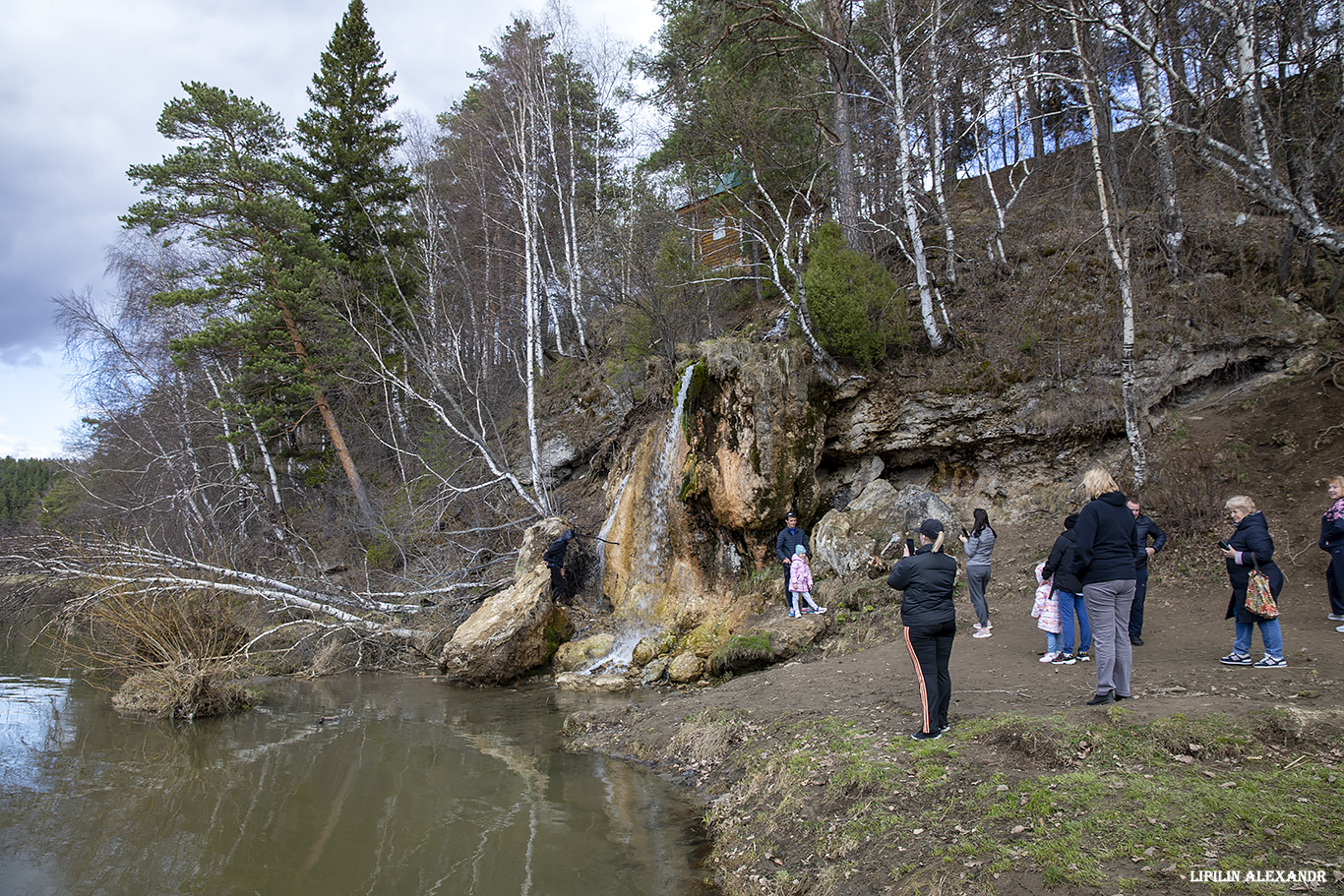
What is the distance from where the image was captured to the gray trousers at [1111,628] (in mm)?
5527

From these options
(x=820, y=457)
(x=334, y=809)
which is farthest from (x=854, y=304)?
(x=334, y=809)

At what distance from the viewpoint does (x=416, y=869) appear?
18.5ft

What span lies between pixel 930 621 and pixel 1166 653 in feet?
12.1

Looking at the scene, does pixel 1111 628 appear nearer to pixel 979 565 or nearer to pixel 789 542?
pixel 979 565

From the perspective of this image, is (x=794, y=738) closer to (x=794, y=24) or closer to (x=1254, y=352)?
(x=1254, y=352)

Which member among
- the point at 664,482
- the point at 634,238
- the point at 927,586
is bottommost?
the point at 927,586

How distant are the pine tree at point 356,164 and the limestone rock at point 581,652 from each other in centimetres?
1448

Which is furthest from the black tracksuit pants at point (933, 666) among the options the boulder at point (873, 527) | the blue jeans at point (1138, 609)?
the boulder at point (873, 527)

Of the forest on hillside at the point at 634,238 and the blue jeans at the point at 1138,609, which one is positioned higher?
the forest on hillside at the point at 634,238

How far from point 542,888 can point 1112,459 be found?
11303 millimetres

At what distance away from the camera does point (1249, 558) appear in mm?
6363

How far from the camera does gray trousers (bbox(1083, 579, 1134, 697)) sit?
5527 millimetres

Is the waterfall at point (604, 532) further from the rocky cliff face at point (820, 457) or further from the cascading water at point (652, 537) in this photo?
the rocky cliff face at point (820, 457)

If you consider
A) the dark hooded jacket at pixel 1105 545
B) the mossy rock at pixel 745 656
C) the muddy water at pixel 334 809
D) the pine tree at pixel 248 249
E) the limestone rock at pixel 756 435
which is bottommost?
the muddy water at pixel 334 809
